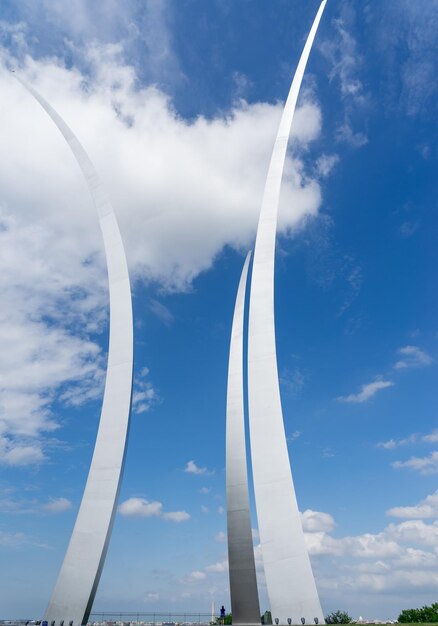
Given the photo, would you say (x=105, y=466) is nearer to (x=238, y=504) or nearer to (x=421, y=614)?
(x=238, y=504)

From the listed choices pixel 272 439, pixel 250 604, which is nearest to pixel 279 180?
pixel 272 439

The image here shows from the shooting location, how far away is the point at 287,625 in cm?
1534

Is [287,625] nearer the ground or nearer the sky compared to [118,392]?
nearer the ground

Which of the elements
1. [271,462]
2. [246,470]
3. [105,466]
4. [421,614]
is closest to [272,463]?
[271,462]

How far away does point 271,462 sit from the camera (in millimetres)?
17516

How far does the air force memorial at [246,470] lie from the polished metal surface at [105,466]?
0.11ft

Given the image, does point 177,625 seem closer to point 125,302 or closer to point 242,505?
point 242,505

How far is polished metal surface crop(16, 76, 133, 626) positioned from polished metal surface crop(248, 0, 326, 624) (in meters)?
5.22

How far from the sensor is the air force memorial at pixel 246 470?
16281 mm

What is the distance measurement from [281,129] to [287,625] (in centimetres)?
1887

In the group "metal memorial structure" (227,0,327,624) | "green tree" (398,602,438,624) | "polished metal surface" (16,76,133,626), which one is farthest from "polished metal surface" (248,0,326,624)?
"green tree" (398,602,438,624)

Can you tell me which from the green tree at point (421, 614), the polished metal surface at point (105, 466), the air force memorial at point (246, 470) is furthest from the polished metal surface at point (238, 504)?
the green tree at point (421, 614)

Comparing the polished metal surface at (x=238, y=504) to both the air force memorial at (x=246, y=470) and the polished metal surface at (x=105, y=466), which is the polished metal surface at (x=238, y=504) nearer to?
the air force memorial at (x=246, y=470)

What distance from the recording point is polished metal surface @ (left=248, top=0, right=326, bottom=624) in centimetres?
1584
